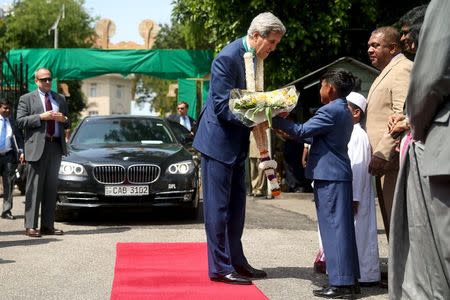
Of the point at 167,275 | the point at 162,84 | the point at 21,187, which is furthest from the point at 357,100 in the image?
the point at 162,84

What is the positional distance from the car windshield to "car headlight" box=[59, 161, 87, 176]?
106 centimetres

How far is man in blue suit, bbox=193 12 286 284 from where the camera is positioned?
6.35 metres

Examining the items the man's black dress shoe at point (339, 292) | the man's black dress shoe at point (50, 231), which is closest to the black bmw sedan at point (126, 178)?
the man's black dress shoe at point (50, 231)

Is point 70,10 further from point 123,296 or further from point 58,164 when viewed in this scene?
point 123,296

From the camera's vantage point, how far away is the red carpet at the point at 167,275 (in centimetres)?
607

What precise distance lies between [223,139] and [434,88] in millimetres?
3091

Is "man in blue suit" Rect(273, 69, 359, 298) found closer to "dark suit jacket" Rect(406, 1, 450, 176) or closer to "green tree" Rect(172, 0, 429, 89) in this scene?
"dark suit jacket" Rect(406, 1, 450, 176)

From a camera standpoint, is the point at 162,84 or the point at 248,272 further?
the point at 162,84

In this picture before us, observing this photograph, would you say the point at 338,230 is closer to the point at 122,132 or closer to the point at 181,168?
the point at 181,168

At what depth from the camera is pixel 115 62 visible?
21828 mm

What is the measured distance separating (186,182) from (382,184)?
4887 millimetres

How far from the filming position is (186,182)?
11.1 meters

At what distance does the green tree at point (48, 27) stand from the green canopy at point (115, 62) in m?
28.3

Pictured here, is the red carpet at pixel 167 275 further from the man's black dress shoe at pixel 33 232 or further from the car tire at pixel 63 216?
the car tire at pixel 63 216
